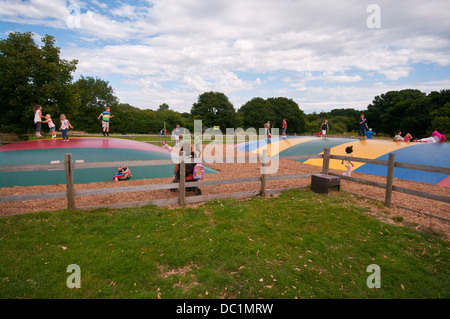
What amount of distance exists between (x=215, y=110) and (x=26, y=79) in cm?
4694

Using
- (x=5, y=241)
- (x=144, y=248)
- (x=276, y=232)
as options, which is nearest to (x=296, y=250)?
(x=276, y=232)

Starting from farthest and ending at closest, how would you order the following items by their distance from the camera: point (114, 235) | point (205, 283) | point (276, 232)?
point (276, 232) → point (114, 235) → point (205, 283)

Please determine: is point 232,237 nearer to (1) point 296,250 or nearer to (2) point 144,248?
(1) point 296,250

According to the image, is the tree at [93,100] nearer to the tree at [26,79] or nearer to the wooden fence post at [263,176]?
the tree at [26,79]

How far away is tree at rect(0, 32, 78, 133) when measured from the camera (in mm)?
18875

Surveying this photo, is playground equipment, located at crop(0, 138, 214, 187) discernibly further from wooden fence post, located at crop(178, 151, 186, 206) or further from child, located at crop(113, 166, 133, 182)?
wooden fence post, located at crop(178, 151, 186, 206)

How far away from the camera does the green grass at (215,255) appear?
3.04 meters

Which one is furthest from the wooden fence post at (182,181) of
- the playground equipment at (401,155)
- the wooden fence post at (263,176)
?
the playground equipment at (401,155)

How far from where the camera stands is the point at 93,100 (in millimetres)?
64438

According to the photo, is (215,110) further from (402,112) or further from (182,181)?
(182,181)

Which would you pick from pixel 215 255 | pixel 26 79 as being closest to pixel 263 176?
pixel 215 255

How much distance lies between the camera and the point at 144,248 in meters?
3.89

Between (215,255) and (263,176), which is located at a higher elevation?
(263,176)
